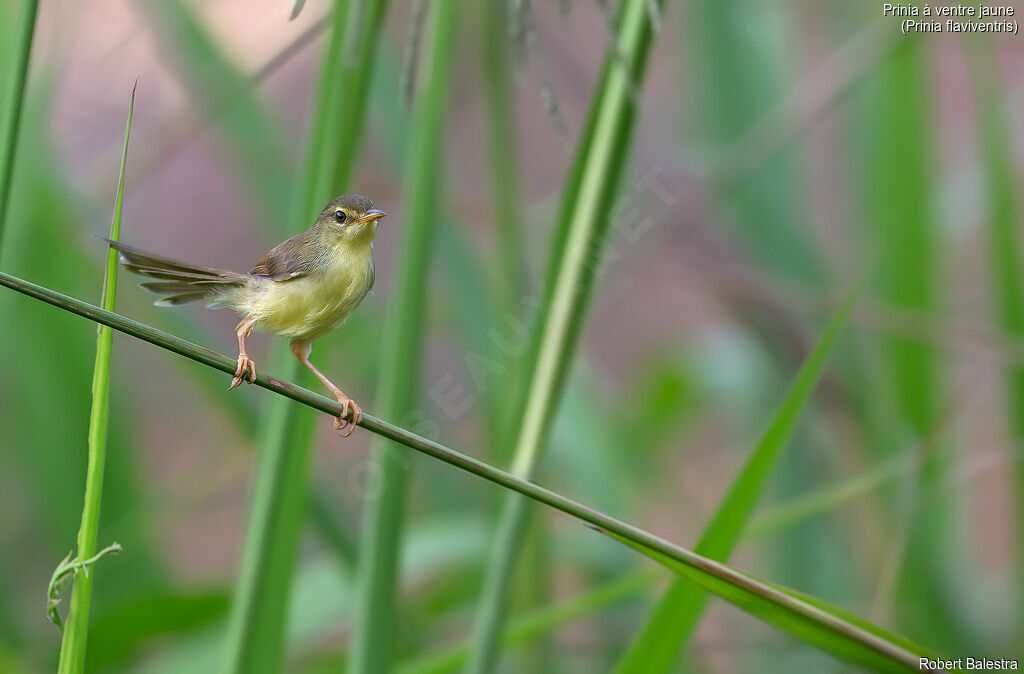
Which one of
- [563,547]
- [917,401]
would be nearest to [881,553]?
[917,401]

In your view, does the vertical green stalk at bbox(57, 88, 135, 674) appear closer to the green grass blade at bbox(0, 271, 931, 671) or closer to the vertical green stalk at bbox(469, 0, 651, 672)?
the green grass blade at bbox(0, 271, 931, 671)

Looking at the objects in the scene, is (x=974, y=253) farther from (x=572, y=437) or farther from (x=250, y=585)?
(x=250, y=585)

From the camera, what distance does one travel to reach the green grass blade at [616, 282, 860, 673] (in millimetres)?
666

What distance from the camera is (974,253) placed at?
11.8 feet

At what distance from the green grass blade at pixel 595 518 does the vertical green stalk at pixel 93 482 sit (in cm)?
8

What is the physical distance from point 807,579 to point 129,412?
4.01 feet

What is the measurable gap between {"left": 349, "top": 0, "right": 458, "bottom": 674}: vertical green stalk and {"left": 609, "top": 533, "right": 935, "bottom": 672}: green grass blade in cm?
28

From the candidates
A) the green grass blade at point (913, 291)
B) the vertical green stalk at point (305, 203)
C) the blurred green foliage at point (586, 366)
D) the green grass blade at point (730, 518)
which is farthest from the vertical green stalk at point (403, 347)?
the green grass blade at point (913, 291)

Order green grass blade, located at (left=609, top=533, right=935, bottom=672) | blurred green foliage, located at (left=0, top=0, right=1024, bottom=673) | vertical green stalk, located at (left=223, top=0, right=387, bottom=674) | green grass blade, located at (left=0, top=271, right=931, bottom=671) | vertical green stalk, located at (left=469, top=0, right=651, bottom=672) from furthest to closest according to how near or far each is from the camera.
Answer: blurred green foliage, located at (left=0, top=0, right=1024, bottom=673) < vertical green stalk, located at (left=469, top=0, right=651, bottom=672) < vertical green stalk, located at (left=223, top=0, right=387, bottom=674) < green grass blade, located at (left=609, top=533, right=935, bottom=672) < green grass blade, located at (left=0, top=271, right=931, bottom=671)

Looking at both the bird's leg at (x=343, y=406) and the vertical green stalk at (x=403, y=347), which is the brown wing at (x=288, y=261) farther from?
the vertical green stalk at (x=403, y=347)

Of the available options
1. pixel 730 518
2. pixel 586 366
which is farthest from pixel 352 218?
pixel 586 366

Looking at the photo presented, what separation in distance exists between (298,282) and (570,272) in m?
0.37

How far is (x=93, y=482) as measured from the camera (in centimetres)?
44

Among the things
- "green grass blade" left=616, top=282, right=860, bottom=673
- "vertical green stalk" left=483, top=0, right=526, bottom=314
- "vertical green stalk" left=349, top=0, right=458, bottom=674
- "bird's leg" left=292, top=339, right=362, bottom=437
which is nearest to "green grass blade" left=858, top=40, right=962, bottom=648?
"vertical green stalk" left=483, top=0, right=526, bottom=314
